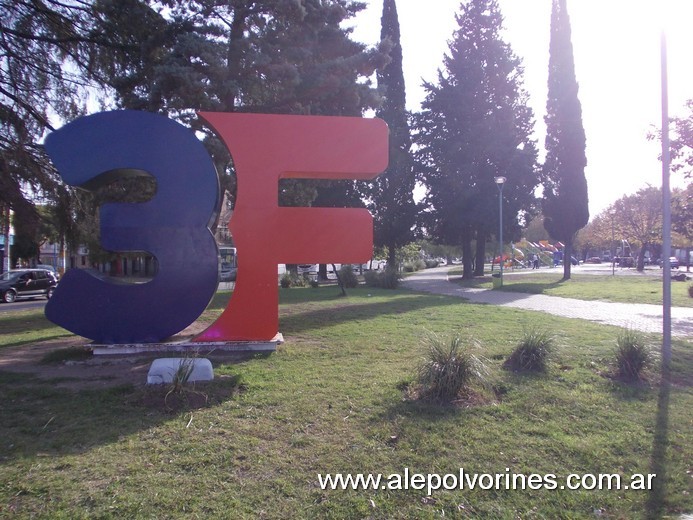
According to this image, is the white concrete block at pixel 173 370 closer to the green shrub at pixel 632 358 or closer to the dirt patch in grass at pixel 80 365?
the dirt patch in grass at pixel 80 365

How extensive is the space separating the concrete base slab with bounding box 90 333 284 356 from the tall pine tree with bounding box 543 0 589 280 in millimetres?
27932

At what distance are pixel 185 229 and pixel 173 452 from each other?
4.60 metres

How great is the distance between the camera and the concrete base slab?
8258 mm

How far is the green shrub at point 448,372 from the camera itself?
5637 millimetres

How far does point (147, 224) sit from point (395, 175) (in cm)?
2649

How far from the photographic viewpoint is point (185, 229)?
8.11m

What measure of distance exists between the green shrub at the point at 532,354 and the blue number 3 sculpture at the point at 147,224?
4.97m

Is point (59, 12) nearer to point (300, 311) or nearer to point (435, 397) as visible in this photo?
point (300, 311)

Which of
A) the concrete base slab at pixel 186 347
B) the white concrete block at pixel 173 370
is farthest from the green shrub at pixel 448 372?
the concrete base slab at pixel 186 347

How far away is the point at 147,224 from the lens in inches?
314


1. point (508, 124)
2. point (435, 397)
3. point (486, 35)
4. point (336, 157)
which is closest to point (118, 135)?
point (336, 157)

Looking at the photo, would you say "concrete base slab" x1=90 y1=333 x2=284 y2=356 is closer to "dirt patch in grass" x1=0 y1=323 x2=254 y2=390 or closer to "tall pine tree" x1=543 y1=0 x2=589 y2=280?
"dirt patch in grass" x1=0 y1=323 x2=254 y2=390

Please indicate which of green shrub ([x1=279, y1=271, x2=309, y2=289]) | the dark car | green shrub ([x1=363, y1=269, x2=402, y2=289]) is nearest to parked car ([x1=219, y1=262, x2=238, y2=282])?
green shrub ([x1=279, y1=271, x2=309, y2=289])

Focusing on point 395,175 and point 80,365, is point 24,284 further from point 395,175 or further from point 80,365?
point 395,175
